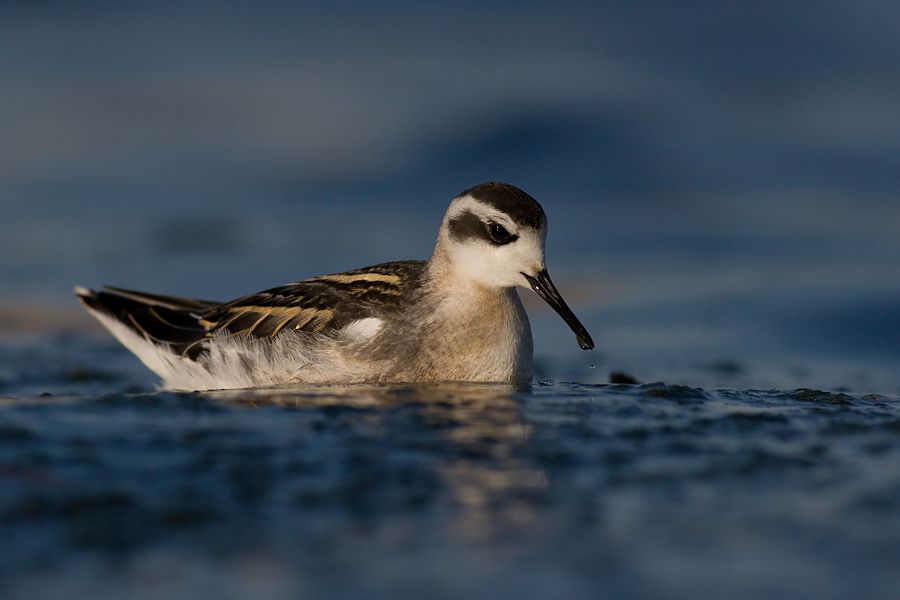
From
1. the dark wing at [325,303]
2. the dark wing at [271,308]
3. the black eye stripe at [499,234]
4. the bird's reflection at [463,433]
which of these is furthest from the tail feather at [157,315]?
the black eye stripe at [499,234]

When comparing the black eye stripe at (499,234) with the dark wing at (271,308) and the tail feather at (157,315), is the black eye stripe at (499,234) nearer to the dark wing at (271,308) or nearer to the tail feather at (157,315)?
the dark wing at (271,308)

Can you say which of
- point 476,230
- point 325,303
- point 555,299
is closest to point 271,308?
point 325,303

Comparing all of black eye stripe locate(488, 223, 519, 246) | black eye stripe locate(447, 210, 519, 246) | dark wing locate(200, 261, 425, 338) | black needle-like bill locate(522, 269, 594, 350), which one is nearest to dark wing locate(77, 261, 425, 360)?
dark wing locate(200, 261, 425, 338)

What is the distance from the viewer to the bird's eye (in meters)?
6.75

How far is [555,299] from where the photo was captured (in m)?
6.67

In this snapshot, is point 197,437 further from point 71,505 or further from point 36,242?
point 36,242

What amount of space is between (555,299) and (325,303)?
1.50m

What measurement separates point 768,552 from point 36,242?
9.87 metres

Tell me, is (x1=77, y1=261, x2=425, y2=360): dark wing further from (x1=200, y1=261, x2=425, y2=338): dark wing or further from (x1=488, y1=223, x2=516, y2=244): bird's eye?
(x1=488, y1=223, x2=516, y2=244): bird's eye

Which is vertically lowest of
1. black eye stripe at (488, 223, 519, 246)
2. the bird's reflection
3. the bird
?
the bird's reflection

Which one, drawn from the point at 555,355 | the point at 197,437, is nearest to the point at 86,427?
the point at 197,437

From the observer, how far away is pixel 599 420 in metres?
5.09

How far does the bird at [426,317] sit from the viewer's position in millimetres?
6723

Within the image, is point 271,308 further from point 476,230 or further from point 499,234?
point 499,234
